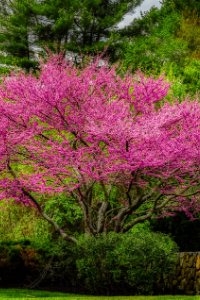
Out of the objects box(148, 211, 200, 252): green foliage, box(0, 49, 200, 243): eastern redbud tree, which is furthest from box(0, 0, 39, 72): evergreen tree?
box(0, 49, 200, 243): eastern redbud tree

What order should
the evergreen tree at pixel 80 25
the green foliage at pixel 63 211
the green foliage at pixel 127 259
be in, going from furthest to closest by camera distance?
the evergreen tree at pixel 80 25
the green foliage at pixel 63 211
the green foliage at pixel 127 259

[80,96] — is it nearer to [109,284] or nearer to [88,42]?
[109,284]

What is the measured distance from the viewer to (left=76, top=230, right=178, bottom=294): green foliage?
7809 millimetres

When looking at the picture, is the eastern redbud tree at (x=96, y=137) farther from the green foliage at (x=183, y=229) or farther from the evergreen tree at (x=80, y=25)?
the evergreen tree at (x=80, y=25)

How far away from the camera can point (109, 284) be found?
8.42 m

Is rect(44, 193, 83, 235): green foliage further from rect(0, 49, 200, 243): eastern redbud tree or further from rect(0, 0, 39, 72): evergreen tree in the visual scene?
rect(0, 0, 39, 72): evergreen tree

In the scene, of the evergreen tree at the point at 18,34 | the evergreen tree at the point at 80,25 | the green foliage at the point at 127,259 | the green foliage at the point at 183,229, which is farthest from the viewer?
the evergreen tree at the point at 18,34

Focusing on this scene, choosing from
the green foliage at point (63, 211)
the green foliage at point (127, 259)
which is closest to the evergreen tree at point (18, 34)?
the green foliage at point (63, 211)

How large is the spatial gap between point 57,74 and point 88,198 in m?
3.30

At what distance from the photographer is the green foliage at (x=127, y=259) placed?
7.81 metres

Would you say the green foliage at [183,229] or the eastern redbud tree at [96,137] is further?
the green foliage at [183,229]

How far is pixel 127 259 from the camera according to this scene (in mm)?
7840

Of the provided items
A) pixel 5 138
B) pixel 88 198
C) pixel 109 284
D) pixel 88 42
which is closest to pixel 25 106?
pixel 5 138

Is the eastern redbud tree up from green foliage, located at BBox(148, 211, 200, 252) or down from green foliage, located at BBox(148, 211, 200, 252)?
up
